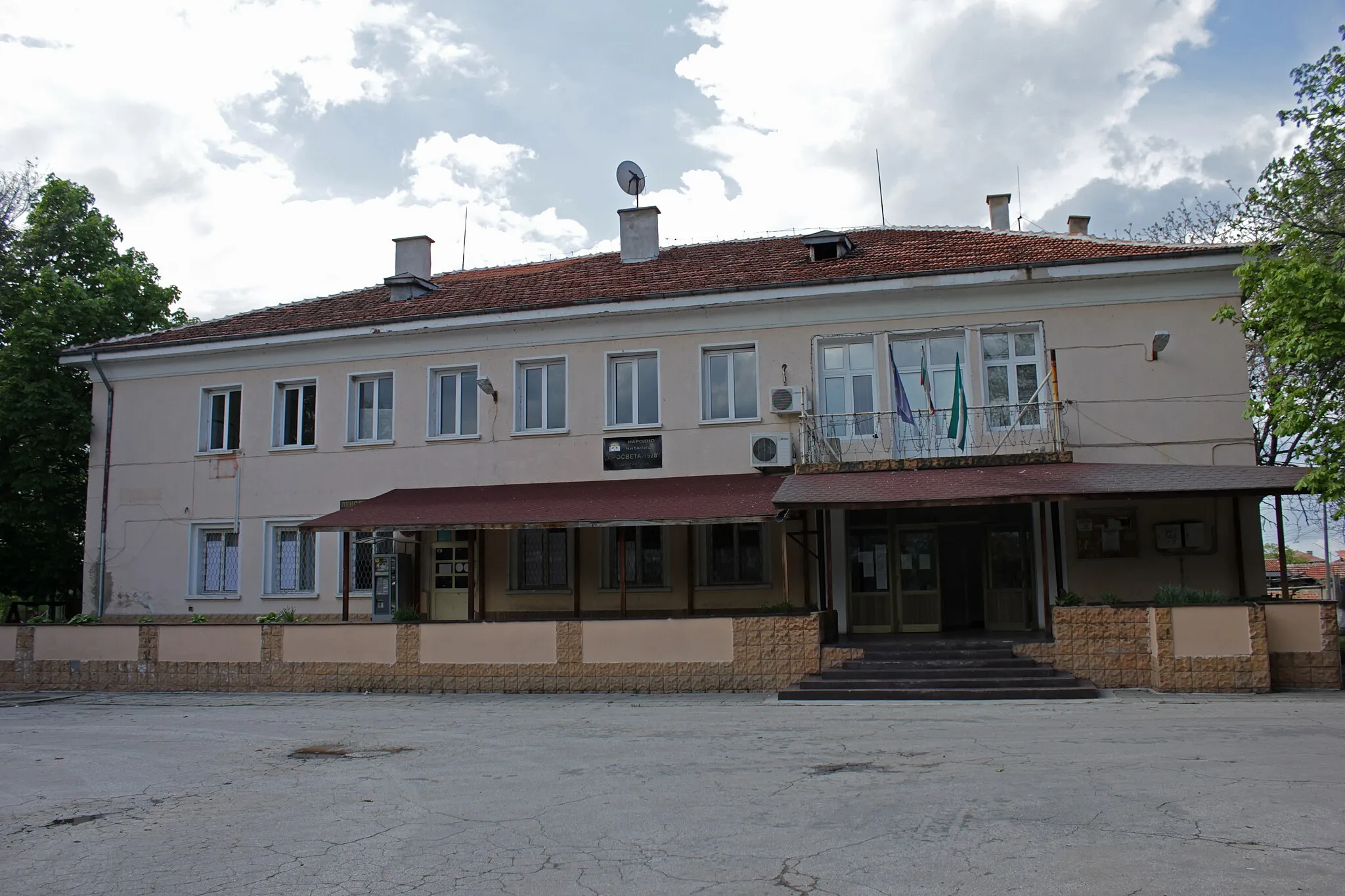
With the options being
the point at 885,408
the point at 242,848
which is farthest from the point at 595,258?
the point at 242,848

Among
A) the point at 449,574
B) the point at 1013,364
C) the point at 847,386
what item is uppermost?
the point at 1013,364

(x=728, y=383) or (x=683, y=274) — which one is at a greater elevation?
(x=683, y=274)

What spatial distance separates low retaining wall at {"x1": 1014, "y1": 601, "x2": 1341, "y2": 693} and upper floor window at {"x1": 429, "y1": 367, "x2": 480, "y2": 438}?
427 inches

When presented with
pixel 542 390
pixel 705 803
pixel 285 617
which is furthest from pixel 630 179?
pixel 705 803

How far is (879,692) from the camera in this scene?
47.4 feet

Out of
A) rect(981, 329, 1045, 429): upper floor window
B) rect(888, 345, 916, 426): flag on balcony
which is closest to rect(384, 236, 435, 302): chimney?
rect(888, 345, 916, 426): flag on balcony

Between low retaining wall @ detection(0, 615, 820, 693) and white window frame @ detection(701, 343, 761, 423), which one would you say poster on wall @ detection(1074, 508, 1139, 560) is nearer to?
low retaining wall @ detection(0, 615, 820, 693)

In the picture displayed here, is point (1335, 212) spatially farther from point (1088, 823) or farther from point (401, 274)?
point (401, 274)

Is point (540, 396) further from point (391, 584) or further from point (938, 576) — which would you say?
point (938, 576)

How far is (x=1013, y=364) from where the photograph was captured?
17891mm

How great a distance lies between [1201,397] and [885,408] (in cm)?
485

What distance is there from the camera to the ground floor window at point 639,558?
19.1 m

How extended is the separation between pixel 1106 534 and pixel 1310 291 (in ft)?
15.4

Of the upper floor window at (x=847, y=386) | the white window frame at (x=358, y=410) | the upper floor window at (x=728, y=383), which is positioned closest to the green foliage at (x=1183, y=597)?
the upper floor window at (x=847, y=386)
